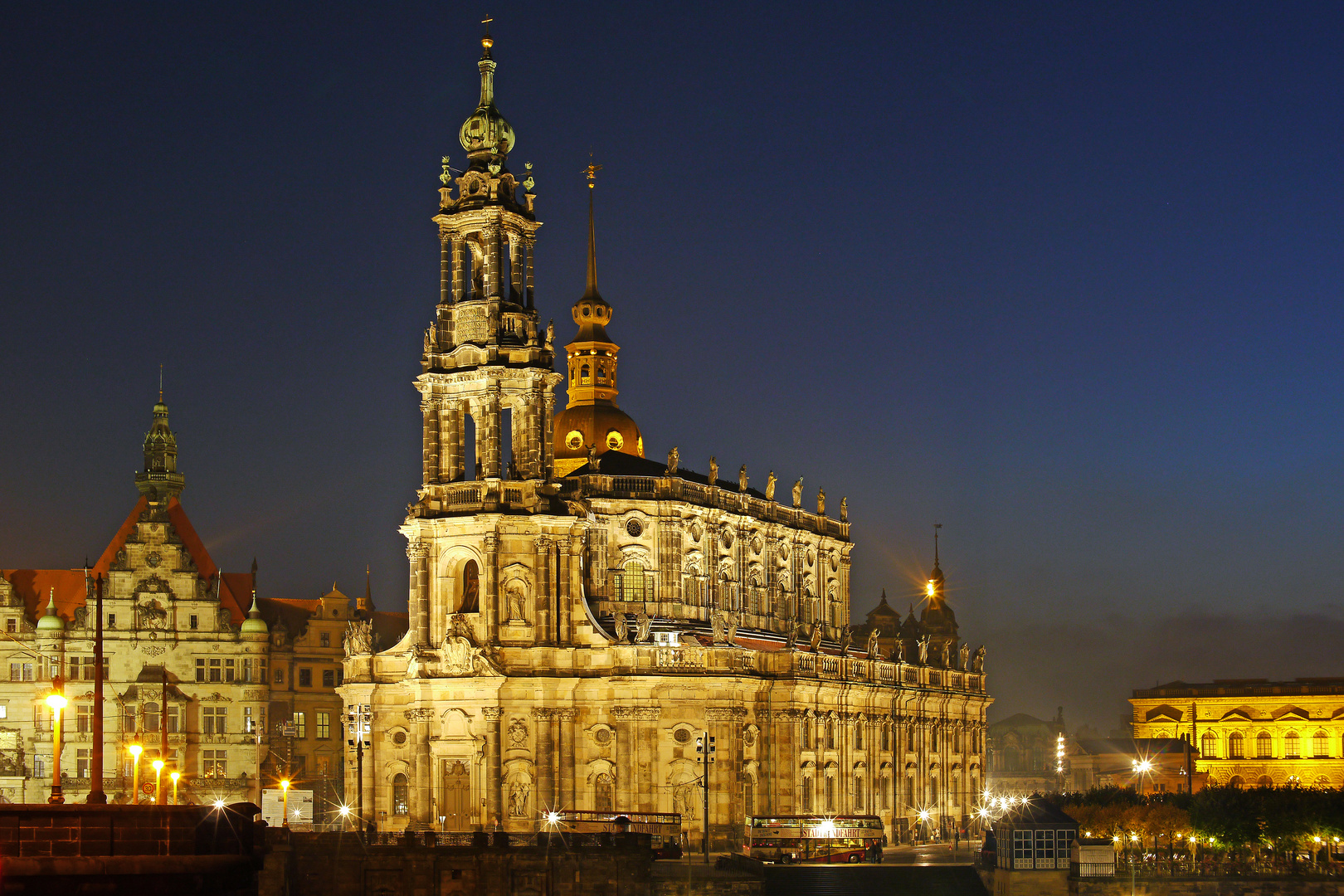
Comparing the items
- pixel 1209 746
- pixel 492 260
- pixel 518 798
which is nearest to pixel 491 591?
pixel 518 798

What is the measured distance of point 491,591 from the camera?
3401 inches

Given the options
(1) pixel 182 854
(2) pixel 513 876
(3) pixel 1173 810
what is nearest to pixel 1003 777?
(3) pixel 1173 810

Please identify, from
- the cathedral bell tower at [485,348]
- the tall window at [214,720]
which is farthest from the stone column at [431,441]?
the tall window at [214,720]

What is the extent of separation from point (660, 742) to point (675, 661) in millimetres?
3763

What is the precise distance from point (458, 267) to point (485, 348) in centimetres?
493

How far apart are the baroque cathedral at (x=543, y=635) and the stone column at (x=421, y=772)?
Answer: 0.09m

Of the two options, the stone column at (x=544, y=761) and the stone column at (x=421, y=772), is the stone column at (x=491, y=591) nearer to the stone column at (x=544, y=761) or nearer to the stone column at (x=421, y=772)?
the stone column at (x=544, y=761)

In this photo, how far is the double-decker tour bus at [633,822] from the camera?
82.1 m

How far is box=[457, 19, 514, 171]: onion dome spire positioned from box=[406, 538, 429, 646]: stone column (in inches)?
749

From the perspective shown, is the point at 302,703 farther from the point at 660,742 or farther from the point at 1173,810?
the point at 1173,810

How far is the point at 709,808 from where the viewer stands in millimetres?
86062

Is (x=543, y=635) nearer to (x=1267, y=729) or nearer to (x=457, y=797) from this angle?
(x=457, y=797)

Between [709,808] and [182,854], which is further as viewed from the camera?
[709,808]

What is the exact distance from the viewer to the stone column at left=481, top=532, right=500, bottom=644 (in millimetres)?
86125
